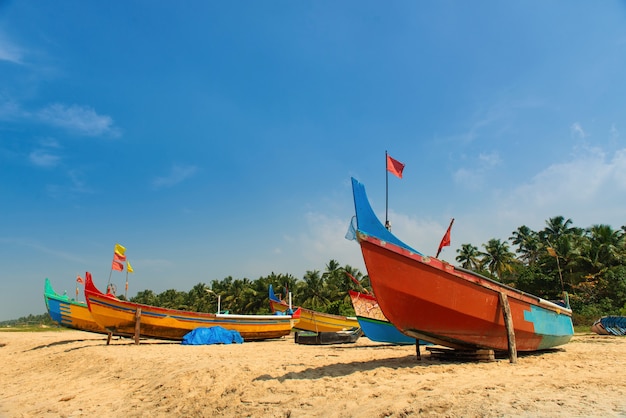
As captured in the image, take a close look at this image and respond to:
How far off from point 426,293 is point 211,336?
13.7 metres

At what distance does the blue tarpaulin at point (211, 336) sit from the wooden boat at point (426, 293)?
1260cm

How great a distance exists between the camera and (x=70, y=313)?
20688 mm

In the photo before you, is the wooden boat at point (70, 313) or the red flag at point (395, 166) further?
the wooden boat at point (70, 313)

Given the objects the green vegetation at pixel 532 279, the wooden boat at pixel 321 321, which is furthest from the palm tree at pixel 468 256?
the wooden boat at pixel 321 321

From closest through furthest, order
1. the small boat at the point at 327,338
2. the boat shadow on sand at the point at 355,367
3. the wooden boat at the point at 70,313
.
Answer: the boat shadow on sand at the point at 355,367 → the small boat at the point at 327,338 → the wooden boat at the point at 70,313

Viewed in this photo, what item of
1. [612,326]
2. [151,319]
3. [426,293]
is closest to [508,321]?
[426,293]

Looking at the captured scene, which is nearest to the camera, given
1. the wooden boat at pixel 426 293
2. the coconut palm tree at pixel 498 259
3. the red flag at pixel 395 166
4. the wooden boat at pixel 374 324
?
the wooden boat at pixel 426 293

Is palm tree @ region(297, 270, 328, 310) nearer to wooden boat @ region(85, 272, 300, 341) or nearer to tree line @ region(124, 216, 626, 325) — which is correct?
tree line @ region(124, 216, 626, 325)

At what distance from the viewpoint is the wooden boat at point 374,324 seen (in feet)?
52.0

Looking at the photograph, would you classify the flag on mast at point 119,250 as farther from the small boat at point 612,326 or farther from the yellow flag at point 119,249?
the small boat at point 612,326

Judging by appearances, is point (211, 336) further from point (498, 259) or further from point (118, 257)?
point (498, 259)

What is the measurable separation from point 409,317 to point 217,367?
4.82 metres

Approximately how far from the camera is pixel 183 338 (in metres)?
18.4

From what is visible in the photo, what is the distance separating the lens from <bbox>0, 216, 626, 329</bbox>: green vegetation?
28.7 meters
